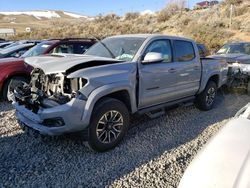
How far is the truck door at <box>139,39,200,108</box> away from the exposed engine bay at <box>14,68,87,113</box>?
1.22 meters

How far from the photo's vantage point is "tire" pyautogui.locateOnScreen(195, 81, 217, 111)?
6.80 metres

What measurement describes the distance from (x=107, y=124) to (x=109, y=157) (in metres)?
0.49

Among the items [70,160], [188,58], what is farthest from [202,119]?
[70,160]

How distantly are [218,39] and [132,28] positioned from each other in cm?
1228

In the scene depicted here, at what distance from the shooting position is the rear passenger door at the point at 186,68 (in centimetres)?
579

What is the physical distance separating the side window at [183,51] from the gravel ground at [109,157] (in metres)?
1.32

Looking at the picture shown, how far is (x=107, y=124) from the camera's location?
14.8ft

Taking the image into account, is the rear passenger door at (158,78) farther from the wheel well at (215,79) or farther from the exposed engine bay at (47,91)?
the wheel well at (215,79)

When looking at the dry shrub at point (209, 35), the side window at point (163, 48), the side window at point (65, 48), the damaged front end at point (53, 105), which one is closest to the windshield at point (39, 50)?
the side window at point (65, 48)

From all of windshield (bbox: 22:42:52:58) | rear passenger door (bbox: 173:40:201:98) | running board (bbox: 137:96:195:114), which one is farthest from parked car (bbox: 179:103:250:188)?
windshield (bbox: 22:42:52:58)

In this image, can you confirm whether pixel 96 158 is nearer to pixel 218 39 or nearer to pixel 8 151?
pixel 8 151

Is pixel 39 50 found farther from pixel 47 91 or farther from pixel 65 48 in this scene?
pixel 47 91

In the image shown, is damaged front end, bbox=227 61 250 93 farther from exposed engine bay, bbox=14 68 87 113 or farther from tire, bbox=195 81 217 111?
exposed engine bay, bbox=14 68 87 113

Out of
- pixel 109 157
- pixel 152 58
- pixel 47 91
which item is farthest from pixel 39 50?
pixel 109 157
